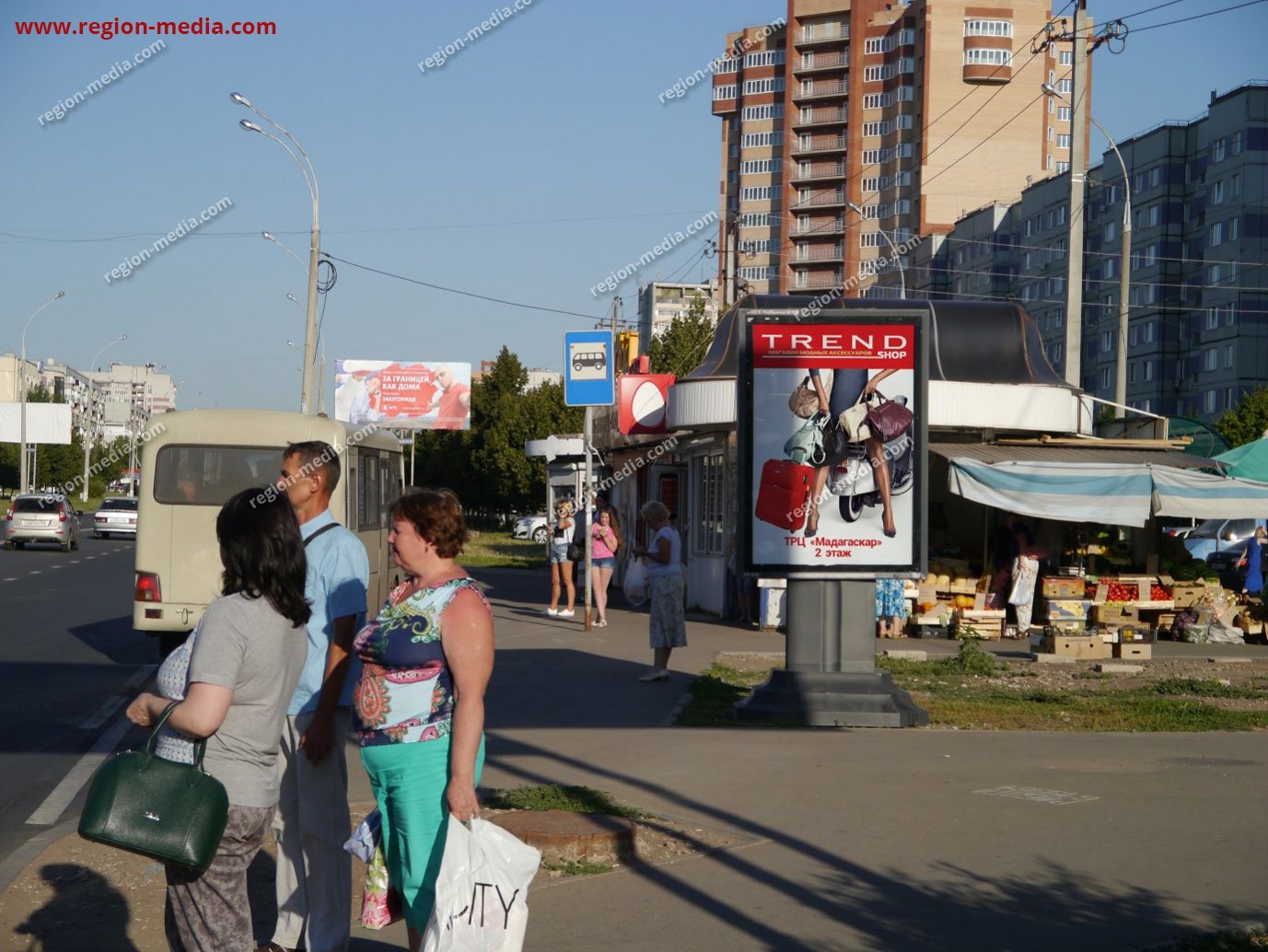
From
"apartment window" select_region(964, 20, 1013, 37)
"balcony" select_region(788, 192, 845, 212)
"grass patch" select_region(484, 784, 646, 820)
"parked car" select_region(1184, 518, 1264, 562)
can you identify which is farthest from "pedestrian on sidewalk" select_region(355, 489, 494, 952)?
"balcony" select_region(788, 192, 845, 212)

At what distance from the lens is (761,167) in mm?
108562

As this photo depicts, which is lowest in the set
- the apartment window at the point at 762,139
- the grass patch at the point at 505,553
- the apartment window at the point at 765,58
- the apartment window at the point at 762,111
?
the grass patch at the point at 505,553

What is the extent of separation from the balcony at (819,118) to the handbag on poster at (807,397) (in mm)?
95154

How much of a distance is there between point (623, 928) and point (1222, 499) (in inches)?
634

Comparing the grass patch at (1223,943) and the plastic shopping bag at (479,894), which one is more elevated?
the plastic shopping bag at (479,894)

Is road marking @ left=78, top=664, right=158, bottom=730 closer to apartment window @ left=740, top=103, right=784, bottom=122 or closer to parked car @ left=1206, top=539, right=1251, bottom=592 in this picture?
parked car @ left=1206, top=539, right=1251, bottom=592

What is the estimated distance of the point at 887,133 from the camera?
330 feet

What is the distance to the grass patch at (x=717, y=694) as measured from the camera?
1196cm

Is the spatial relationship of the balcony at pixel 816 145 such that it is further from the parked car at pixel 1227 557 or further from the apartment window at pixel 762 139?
the parked car at pixel 1227 557

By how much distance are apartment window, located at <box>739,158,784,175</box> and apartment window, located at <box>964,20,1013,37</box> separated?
17410 mm

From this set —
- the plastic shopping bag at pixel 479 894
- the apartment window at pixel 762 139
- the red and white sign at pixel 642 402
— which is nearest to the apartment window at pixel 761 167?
the apartment window at pixel 762 139

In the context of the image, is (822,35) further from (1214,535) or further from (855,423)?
(855,423)

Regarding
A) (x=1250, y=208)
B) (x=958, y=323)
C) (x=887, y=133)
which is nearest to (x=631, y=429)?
(x=958, y=323)

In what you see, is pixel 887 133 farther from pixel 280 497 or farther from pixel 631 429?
pixel 280 497
